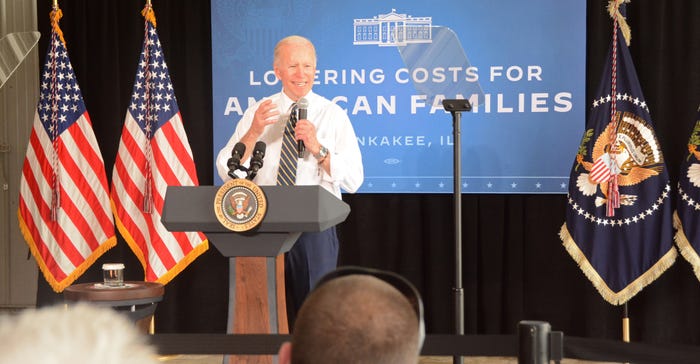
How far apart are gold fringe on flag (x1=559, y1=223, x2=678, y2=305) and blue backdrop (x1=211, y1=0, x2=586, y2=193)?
0.39 metres

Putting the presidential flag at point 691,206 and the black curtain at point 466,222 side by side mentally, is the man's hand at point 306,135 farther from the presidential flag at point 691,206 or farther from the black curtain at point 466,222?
the presidential flag at point 691,206

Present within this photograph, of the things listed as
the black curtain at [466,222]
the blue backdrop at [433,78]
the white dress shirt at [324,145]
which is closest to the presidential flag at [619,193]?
the blue backdrop at [433,78]

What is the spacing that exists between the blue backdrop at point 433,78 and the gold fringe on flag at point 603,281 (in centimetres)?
39

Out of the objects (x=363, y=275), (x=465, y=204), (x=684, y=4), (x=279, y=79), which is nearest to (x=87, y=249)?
(x=279, y=79)

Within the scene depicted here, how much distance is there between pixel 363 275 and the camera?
42.5 inches

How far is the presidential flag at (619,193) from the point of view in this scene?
4.88m

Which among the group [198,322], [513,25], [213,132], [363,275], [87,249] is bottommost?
[198,322]

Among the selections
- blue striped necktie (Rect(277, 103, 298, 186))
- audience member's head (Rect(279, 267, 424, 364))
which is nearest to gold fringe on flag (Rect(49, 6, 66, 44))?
blue striped necktie (Rect(277, 103, 298, 186))

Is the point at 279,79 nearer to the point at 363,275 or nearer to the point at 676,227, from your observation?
the point at 676,227

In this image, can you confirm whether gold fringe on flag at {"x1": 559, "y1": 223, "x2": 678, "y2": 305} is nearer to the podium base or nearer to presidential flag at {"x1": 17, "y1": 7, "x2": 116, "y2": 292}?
the podium base

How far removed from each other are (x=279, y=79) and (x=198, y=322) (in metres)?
1.81

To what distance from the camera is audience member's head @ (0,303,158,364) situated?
75cm

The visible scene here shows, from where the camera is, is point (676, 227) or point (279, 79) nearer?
point (676, 227)

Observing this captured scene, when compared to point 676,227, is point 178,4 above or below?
above
